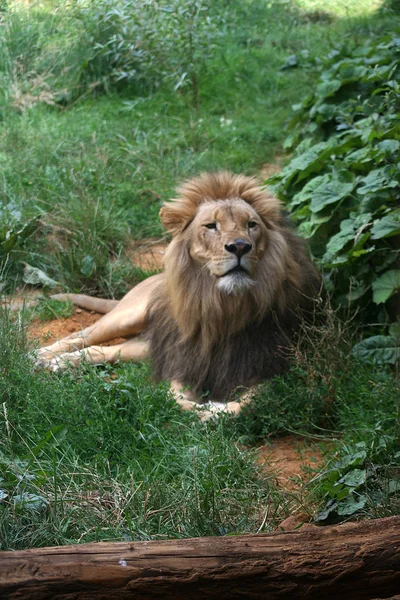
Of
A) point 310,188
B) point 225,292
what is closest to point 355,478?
point 225,292

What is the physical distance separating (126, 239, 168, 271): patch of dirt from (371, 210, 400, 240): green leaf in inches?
76.4

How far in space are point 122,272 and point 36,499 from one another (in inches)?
134

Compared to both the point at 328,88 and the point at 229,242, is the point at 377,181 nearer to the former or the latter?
the point at 229,242

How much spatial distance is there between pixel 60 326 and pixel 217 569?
151 inches

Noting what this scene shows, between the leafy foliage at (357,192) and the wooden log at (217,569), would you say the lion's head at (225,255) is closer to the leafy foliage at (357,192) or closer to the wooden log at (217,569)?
the leafy foliage at (357,192)

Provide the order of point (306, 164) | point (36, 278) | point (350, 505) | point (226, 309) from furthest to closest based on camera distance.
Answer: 1. point (36, 278)
2. point (306, 164)
3. point (226, 309)
4. point (350, 505)

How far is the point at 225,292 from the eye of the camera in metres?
4.78

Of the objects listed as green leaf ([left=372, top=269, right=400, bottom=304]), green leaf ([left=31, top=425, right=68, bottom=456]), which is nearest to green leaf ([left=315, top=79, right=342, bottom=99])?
green leaf ([left=372, top=269, right=400, bottom=304])

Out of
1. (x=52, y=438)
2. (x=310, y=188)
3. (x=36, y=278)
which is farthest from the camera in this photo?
(x=36, y=278)

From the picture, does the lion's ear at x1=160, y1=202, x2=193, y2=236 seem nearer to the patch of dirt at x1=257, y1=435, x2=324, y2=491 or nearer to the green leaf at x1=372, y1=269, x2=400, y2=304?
the green leaf at x1=372, y1=269, x2=400, y2=304

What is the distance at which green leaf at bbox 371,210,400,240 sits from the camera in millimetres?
5047

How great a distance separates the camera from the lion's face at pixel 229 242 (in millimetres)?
4738

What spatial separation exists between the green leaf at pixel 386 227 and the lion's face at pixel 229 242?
650 mm

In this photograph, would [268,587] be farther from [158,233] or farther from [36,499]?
[158,233]
